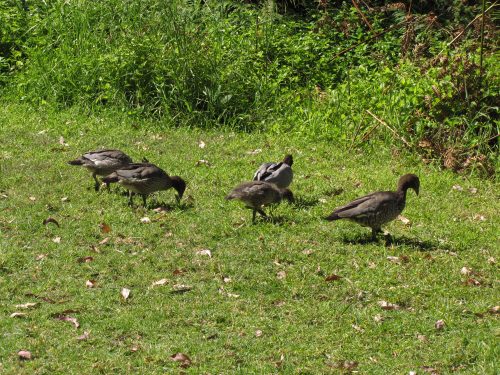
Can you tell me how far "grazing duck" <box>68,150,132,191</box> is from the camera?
1081 cm

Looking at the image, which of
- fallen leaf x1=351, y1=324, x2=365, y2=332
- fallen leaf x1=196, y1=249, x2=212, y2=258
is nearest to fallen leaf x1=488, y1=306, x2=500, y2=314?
fallen leaf x1=351, y1=324, x2=365, y2=332

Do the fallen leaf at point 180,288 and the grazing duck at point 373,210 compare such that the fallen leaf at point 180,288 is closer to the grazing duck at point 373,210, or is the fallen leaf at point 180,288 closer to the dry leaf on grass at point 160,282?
the dry leaf on grass at point 160,282

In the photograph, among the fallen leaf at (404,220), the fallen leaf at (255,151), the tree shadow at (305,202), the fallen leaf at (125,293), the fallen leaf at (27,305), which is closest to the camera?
the fallen leaf at (27,305)

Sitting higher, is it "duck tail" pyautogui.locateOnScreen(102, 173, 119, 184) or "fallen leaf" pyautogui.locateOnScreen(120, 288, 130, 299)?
"fallen leaf" pyautogui.locateOnScreen(120, 288, 130, 299)

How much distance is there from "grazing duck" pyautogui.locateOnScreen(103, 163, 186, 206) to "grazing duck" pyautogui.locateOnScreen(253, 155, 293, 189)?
0.88m

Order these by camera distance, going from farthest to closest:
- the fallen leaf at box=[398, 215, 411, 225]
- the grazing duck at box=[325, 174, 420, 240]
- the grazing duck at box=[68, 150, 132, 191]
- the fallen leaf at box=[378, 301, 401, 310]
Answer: the grazing duck at box=[68, 150, 132, 191] → the fallen leaf at box=[398, 215, 411, 225] → the grazing duck at box=[325, 174, 420, 240] → the fallen leaf at box=[378, 301, 401, 310]

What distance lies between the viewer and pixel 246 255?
889cm

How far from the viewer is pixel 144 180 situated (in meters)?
10.1

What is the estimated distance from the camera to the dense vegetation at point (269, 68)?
12242 mm

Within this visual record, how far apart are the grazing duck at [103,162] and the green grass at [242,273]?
0.86ft

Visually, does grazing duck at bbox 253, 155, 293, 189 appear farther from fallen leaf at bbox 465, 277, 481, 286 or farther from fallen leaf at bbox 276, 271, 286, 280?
fallen leaf at bbox 465, 277, 481, 286

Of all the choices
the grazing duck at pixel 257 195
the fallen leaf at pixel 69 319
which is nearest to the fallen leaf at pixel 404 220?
the grazing duck at pixel 257 195

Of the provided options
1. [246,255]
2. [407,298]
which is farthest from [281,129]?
[407,298]

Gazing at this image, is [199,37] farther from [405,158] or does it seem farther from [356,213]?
[356,213]
